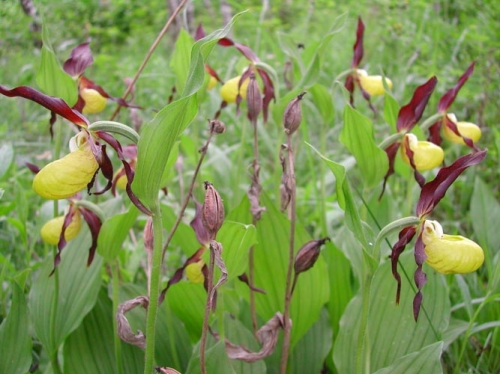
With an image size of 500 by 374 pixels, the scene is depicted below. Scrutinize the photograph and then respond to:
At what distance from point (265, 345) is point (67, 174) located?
490 millimetres

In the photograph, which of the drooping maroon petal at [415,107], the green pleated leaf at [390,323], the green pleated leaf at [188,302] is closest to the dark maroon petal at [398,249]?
the green pleated leaf at [390,323]

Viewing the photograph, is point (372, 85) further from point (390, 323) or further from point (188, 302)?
point (188, 302)

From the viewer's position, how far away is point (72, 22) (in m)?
5.71

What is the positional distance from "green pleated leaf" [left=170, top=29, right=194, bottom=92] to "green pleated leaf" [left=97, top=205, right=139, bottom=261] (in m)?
0.49

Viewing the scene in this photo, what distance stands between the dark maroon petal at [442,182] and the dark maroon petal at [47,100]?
0.58 metres

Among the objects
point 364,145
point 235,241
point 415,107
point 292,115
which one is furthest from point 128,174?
point 415,107

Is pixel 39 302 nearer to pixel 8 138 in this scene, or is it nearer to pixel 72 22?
pixel 8 138

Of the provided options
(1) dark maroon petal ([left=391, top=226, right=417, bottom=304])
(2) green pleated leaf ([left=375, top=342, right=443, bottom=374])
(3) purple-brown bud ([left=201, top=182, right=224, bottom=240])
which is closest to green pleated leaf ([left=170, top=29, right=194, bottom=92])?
(3) purple-brown bud ([left=201, top=182, right=224, bottom=240])

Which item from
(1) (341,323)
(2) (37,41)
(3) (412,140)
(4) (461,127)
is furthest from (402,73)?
(2) (37,41)

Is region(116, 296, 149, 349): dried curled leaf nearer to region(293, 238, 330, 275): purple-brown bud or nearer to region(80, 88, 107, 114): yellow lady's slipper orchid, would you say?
region(293, 238, 330, 275): purple-brown bud

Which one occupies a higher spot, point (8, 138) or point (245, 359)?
point (245, 359)

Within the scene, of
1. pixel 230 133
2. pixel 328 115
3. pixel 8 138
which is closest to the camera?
pixel 328 115

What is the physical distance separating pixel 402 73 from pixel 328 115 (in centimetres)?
136

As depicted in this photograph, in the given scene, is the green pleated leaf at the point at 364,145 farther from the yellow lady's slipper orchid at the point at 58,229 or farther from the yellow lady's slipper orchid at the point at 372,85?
the yellow lady's slipper orchid at the point at 58,229
